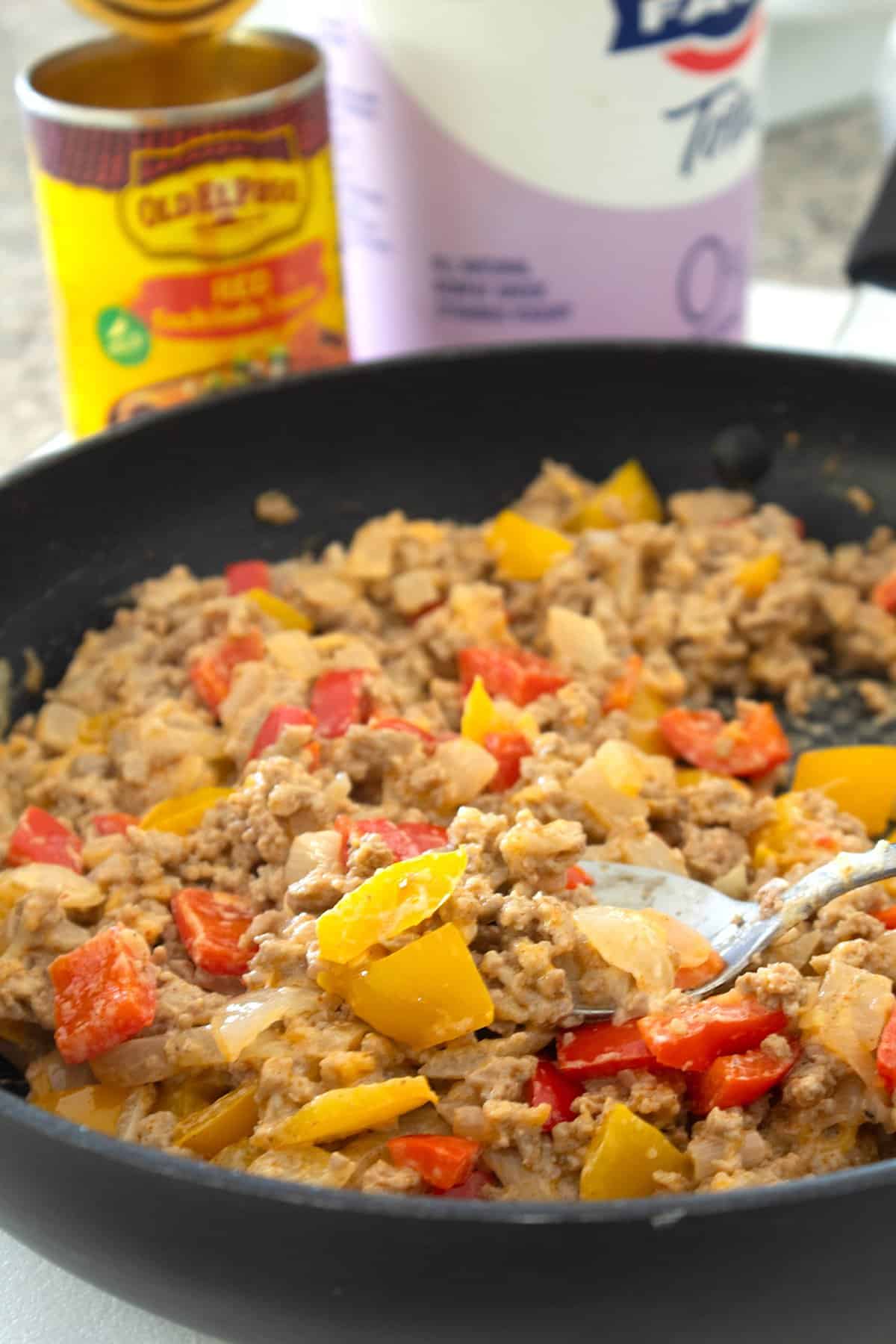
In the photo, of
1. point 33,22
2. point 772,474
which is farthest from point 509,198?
point 33,22

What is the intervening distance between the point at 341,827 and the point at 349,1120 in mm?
243

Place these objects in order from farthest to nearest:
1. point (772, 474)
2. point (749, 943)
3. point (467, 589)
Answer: point (772, 474) < point (467, 589) < point (749, 943)

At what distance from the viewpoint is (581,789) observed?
3.54ft

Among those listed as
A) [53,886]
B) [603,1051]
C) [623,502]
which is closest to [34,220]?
[623,502]

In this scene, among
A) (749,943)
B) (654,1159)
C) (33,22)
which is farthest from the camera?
(33,22)

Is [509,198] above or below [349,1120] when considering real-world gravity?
above

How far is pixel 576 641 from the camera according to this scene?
1.27 meters

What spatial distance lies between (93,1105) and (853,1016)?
1.39 feet

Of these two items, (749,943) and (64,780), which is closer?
(749,943)

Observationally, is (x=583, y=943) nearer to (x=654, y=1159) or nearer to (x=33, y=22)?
(x=654, y=1159)

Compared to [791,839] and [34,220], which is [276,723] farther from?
[34,220]

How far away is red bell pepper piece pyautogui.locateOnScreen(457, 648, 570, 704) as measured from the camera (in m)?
1.24

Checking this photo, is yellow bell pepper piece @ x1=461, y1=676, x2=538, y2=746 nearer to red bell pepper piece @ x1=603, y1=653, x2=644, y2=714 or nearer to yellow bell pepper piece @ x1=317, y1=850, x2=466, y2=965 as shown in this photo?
red bell pepper piece @ x1=603, y1=653, x2=644, y2=714

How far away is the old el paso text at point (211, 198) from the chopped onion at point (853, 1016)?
34.3 inches
